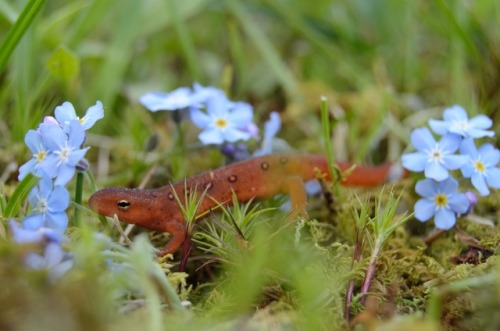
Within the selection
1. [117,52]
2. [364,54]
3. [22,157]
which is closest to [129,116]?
[117,52]

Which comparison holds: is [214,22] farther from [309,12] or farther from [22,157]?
[22,157]

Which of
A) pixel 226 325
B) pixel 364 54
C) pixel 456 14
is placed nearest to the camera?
pixel 226 325

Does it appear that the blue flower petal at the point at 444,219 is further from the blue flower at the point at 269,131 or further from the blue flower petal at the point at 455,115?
the blue flower at the point at 269,131

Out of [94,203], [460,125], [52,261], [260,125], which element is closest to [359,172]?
[460,125]

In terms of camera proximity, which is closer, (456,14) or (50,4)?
(456,14)

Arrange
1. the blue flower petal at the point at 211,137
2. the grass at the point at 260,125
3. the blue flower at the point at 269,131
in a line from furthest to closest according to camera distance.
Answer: the blue flower at the point at 269,131 → the blue flower petal at the point at 211,137 → the grass at the point at 260,125

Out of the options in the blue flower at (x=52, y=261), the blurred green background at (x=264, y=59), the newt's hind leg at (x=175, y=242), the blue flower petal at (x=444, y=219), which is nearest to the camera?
the blue flower at (x=52, y=261)

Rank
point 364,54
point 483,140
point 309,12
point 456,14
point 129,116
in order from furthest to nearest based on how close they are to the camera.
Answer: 1. point 309,12
2. point 364,54
3. point 456,14
4. point 129,116
5. point 483,140

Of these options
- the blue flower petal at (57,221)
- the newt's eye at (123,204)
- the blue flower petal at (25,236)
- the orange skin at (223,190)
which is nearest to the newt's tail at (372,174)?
the orange skin at (223,190)
